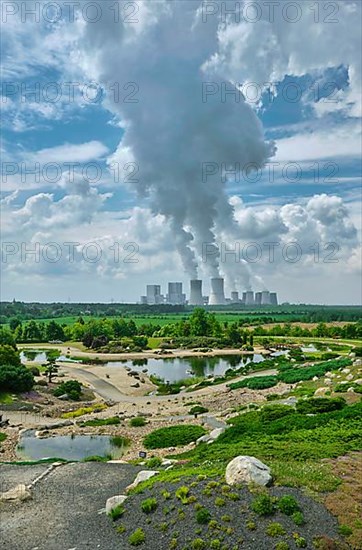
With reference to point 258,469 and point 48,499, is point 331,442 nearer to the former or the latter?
point 258,469

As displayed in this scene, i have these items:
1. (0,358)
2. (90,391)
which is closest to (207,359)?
(90,391)

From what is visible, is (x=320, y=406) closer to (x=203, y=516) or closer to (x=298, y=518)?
(x=298, y=518)

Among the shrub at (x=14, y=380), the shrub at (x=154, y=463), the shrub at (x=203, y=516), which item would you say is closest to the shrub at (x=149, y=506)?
the shrub at (x=203, y=516)

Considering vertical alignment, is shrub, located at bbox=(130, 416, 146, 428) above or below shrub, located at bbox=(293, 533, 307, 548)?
below

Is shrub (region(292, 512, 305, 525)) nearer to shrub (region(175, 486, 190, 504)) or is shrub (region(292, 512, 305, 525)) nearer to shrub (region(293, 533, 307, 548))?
shrub (region(293, 533, 307, 548))

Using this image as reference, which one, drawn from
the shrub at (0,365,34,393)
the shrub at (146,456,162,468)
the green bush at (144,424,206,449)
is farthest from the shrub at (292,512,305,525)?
the shrub at (0,365,34,393)

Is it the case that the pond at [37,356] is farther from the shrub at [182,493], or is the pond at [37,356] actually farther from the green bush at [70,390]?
the shrub at [182,493]
